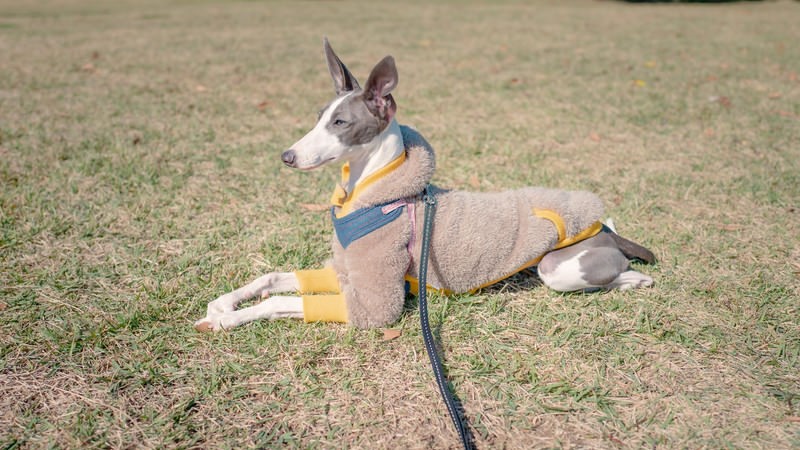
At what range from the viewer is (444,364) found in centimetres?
256

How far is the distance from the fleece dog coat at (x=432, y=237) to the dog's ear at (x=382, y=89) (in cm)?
21

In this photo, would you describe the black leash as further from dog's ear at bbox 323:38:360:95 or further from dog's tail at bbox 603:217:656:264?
dog's tail at bbox 603:217:656:264

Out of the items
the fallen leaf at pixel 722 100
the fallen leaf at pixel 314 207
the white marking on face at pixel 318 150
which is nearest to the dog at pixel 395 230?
the white marking on face at pixel 318 150

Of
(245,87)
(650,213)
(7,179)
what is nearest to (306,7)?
(245,87)

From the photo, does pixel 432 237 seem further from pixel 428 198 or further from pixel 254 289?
pixel 254 289

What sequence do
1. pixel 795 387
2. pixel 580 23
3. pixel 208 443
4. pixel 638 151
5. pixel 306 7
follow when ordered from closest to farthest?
pixel 208 443 < pixel 795 387 < pixel 638 151 < pixel 580 23 < pixel 306 7

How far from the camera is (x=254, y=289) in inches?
115

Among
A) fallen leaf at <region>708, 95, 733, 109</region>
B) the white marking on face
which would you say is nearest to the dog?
the white marking on face

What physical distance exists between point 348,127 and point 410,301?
1.03 meters

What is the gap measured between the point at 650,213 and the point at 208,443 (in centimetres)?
336

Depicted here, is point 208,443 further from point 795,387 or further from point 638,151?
point 638,151

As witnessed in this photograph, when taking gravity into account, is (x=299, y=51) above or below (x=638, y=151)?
above

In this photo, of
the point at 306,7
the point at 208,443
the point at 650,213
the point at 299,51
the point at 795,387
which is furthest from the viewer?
the point at 306,7

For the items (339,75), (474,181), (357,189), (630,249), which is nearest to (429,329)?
(357,189)
